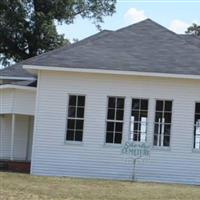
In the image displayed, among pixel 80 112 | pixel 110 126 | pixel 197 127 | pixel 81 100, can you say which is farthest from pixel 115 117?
pixel 197 127

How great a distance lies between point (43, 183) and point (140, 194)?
3.25m

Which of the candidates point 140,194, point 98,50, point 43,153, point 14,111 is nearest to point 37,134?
point 43,153

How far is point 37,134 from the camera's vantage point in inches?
890

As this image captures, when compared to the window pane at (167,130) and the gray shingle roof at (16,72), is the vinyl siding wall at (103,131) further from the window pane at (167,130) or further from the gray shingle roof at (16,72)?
the gray shingle roof at (16,72)

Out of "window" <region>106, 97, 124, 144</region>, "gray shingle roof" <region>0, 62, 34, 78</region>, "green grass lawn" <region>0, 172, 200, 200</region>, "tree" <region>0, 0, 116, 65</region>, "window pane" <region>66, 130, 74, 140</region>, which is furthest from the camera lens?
"tree" <region>0, 0, 116, 65</region>

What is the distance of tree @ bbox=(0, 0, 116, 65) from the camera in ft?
140

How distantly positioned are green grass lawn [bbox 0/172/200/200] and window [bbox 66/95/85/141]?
11.4 feet

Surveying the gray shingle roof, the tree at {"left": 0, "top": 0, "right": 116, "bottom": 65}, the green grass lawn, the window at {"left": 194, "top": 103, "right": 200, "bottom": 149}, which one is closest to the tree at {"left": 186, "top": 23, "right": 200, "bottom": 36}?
the tree at {"left": 0, "top": 0, "right": 116, "bottom": 65}

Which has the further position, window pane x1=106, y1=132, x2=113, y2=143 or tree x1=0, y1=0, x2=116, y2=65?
tree x1=0, y1=0, x2=116, y2=65

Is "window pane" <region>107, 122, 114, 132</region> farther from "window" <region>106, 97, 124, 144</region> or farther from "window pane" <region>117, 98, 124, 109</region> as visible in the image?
"window pane" <region>117, 98, 124, 109</region>

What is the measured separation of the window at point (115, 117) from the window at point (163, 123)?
4.26ft

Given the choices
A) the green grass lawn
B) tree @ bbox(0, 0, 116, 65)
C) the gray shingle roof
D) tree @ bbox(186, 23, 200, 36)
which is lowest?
the green grass lawn

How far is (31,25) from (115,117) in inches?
873

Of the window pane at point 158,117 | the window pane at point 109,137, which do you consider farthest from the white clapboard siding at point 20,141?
the window pane at point 158,117
